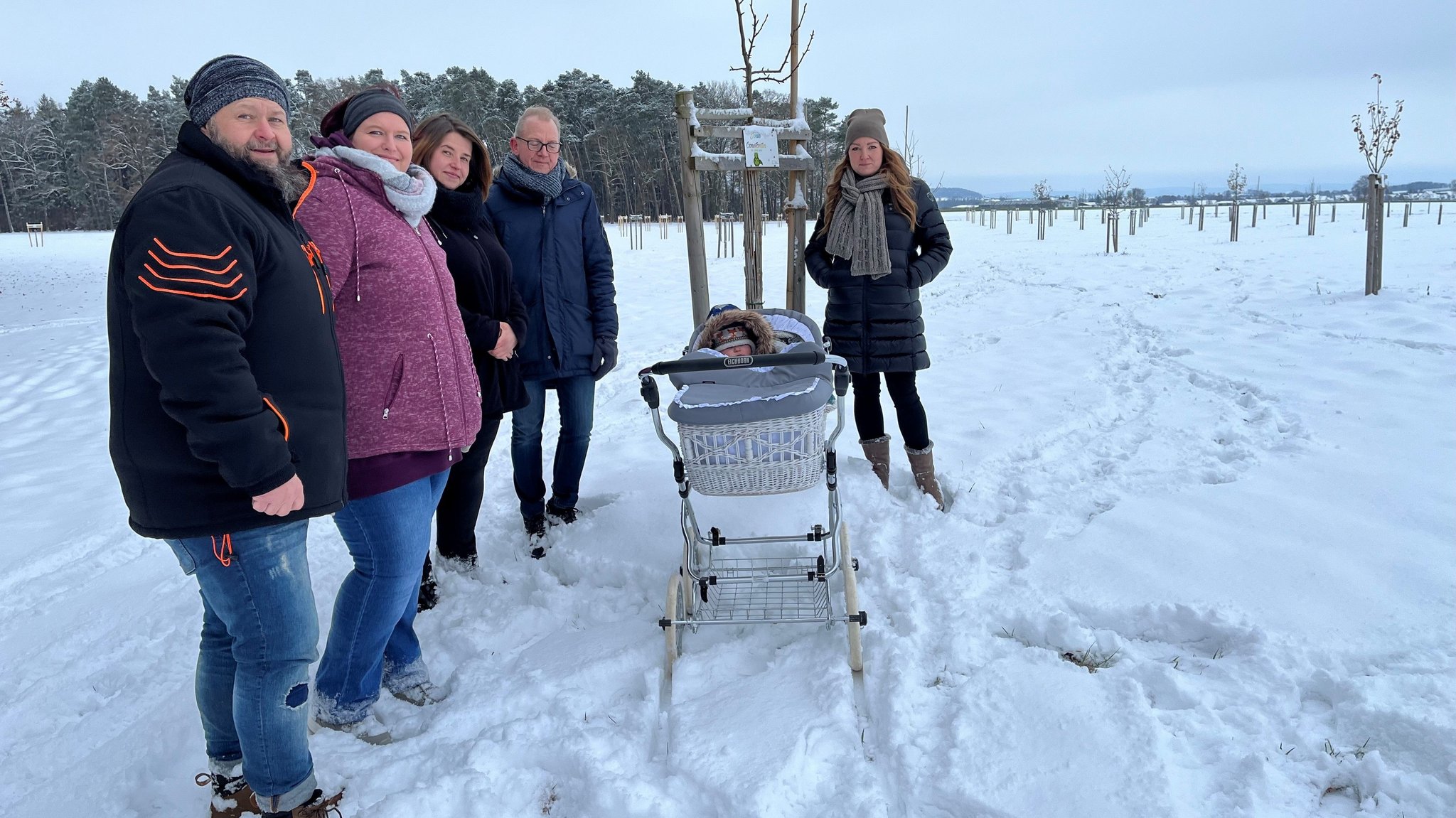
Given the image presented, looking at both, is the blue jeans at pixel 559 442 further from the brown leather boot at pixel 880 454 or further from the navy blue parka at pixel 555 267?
the brown leather boot at pixel 880 454

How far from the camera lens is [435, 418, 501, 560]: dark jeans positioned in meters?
3.01

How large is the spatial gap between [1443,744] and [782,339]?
2454mm

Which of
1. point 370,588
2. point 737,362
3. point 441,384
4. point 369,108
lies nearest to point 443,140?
point 369,108

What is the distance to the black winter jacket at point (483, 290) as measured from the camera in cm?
271

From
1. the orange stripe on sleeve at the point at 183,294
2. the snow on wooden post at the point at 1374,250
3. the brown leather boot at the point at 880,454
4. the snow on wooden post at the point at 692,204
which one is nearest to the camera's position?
the orange stripe on sleeve at the point at 183,294

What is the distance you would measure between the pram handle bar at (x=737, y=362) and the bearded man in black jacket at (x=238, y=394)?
1074mm

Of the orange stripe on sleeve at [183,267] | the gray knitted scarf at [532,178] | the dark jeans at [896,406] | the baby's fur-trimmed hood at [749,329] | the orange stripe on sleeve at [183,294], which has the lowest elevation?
the dark jeans at [896,406]

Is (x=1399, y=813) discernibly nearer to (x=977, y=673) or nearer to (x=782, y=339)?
(x=977, y=673)

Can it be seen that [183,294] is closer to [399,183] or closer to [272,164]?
[272,164]

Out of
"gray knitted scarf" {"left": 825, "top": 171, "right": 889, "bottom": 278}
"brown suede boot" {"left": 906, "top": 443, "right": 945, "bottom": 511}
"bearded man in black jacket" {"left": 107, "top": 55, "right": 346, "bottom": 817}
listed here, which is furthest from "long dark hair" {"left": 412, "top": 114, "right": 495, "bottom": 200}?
"brown suede boot" {"left": 906, "top": 443, "right": 945, "bottom": 511}

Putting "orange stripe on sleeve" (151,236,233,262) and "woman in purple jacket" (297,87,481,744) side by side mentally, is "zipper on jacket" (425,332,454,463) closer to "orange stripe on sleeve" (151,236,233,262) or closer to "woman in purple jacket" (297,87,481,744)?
"woman in purple jacket" (297,87,481,744)

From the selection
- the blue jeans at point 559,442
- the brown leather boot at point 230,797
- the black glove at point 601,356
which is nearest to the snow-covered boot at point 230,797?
the brown leather boot at point 230,797

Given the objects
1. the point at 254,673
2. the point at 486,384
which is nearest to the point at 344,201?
the point at 486,384

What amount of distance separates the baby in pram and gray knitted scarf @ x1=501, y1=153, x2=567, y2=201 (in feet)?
3.42
